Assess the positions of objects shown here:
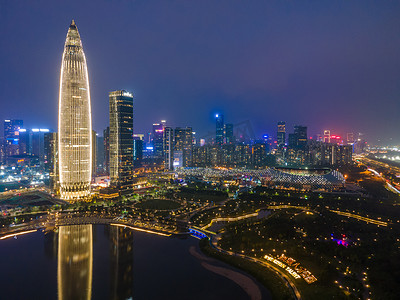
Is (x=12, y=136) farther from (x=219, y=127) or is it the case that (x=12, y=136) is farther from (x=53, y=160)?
(x=219, y=127)

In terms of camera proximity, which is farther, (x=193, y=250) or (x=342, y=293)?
(x=193, y=250)

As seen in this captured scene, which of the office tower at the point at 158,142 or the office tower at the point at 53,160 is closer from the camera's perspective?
the office tower at the point at 53,160

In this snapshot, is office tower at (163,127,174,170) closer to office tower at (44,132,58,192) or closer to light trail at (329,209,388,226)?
office tower at (44,132,58,192)

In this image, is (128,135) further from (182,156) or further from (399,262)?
(399,262)

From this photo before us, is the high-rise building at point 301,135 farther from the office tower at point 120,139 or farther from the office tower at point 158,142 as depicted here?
the office tower at point 120,139

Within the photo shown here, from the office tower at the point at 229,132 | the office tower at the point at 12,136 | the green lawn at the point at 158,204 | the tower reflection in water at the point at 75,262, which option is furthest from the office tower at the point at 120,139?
the office tower at the point at 229,132

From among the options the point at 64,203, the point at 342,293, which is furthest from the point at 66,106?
the point at 342,293
